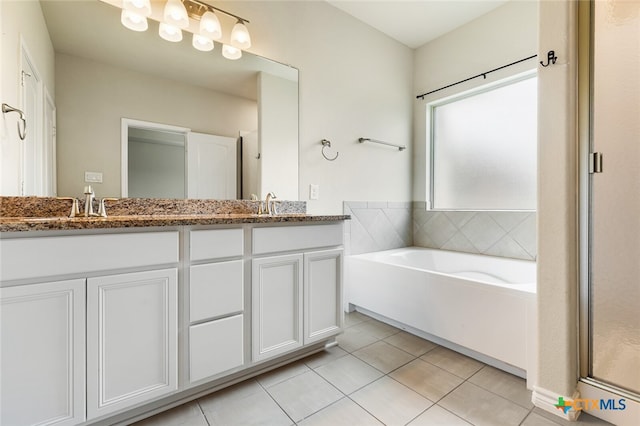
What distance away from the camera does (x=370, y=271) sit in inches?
93.4

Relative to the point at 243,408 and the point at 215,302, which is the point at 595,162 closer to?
the point at 215,302

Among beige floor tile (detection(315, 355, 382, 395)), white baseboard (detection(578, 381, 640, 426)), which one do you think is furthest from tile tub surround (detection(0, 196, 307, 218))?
white baseboard (detection(578, 381, 640, 426))

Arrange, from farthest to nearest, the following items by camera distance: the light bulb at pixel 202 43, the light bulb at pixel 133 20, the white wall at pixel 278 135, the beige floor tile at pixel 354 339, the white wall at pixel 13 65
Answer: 1. the white wall at pixel 278 135
2. the beige floor tile at pixel 354 339
3. the light bulb at pixel 202 43
4. the light bulb at pixel 133 20
5. the white wall at pixel 13 65

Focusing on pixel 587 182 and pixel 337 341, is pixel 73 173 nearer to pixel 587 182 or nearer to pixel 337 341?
pixel 337 341

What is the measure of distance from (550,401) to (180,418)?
5.41 feet

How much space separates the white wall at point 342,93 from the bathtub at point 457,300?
69 cm

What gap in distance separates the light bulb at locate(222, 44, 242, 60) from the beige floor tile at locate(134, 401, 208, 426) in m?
2.04

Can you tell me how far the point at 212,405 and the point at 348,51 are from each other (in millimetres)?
2751

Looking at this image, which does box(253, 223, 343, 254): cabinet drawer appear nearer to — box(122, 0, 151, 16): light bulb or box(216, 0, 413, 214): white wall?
box(216, 0, 413, 214): white wall

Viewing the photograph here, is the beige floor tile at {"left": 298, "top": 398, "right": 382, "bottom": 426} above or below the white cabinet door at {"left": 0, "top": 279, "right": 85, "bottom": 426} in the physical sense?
below

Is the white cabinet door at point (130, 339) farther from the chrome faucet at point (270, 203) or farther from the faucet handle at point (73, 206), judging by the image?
the chrome faucet at point (270, 203)

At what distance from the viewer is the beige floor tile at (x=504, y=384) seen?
1400mm

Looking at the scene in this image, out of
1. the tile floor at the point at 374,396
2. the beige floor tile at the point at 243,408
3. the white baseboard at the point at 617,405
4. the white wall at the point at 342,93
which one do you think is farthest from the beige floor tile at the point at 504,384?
the white wall at the point at 342,93

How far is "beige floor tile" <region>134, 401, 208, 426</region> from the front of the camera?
124 cm
